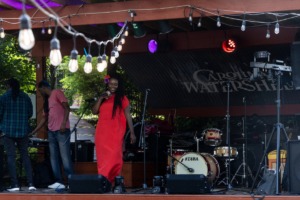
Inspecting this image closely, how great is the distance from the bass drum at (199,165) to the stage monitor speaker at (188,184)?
167 cm

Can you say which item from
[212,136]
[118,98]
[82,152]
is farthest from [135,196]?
[82,152]

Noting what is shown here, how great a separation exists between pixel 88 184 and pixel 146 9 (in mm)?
2249

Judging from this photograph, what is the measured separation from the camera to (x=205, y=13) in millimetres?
7730

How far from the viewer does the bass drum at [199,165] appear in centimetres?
949

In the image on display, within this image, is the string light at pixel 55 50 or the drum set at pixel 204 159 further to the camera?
the drum set at pixel 204 159

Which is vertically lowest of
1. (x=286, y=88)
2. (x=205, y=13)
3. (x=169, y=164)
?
(x=169, y=164)

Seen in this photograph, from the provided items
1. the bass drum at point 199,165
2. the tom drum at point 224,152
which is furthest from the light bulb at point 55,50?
the tom drum at point 224,152

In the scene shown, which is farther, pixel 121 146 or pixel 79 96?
pixel 79 96

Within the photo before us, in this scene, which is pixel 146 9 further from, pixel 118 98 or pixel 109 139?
pixel 109 139

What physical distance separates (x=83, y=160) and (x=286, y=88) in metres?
3.53

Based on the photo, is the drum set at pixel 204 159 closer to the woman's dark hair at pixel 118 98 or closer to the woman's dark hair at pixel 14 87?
the woman's dark hair at pixel 118 98

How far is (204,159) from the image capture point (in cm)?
951

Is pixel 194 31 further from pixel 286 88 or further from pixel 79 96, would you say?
pixel 79 96

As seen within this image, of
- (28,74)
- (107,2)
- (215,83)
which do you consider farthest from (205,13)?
(28,74)
